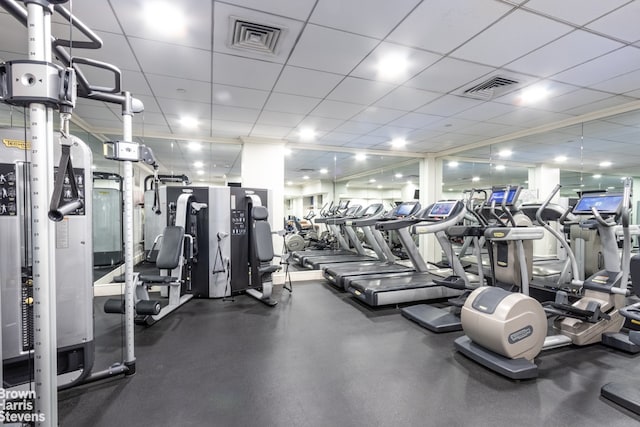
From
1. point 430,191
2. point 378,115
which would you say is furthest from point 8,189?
point 430,191

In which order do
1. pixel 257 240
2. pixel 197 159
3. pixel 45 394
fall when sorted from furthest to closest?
pixel 197 159 < pixel 257 240 < pixel 45 394

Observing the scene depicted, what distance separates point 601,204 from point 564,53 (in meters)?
1.61

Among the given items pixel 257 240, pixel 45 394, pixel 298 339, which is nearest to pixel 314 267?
pixel 257 240

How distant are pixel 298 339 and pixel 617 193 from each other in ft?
12.0

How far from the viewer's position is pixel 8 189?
2.01m

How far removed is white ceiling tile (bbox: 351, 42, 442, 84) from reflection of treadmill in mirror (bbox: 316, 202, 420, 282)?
6.84 ft

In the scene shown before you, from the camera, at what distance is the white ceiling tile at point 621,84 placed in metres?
3.36

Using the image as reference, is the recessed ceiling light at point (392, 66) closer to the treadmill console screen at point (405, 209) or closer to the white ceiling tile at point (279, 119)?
the white ceiling tile at point (279, 119)

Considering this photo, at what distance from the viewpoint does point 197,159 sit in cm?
773

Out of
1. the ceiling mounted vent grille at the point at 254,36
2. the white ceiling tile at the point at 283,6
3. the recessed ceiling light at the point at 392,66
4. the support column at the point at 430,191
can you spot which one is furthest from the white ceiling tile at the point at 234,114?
the support column at the point at 430,191

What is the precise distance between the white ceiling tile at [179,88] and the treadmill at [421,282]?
306 centimetres

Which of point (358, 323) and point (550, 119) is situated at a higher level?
point (550, 119)

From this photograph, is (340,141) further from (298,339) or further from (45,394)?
(45,394)

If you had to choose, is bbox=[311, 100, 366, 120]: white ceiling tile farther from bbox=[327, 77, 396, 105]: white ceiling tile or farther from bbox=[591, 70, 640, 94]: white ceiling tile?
bbox=[591, 70, 640, 94]: white ceiling tile
